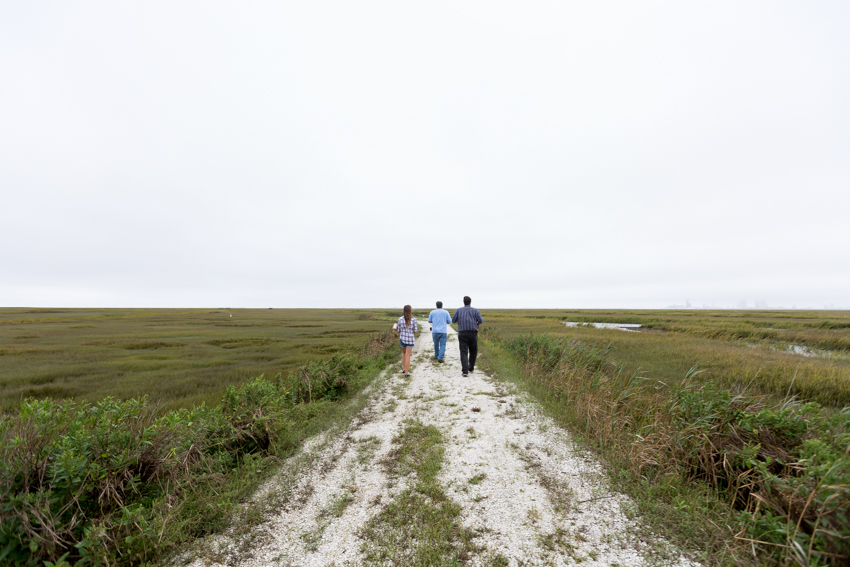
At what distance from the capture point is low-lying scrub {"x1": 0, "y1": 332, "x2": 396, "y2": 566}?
2.57 metres

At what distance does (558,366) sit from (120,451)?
9.66 metres

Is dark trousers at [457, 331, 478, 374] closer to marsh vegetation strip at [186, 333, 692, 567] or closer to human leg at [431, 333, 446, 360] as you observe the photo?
human leg at [431, 333, 446, 360]

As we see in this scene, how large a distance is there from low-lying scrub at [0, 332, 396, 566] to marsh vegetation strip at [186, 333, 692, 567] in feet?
1.62

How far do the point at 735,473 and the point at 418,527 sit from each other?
3990 mm

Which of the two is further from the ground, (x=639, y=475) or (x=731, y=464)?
(x=731, y=464)

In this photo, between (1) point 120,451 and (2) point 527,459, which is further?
(2) point 527,459

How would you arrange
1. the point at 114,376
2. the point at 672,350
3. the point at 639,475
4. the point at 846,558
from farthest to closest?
the point at 672,350 < the point at 114,376 < the point at 639,475 < the point at 846,558

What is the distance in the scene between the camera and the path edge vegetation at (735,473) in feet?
8.13

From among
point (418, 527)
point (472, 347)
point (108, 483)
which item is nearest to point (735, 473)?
point (418, 527)

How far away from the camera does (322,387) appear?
788 centimetres

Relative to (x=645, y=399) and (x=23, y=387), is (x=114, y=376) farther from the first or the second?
(x=645, y=399)

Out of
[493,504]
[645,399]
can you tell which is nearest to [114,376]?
[493,504]

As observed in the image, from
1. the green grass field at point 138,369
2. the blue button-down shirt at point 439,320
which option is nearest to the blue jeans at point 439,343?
the blue button-down shirt at point 439,320

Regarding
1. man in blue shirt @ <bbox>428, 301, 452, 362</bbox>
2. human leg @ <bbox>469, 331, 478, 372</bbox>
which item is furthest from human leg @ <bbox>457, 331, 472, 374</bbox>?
man in blue shirt @ <bbox>428, 301, 452, 362</bbox>
